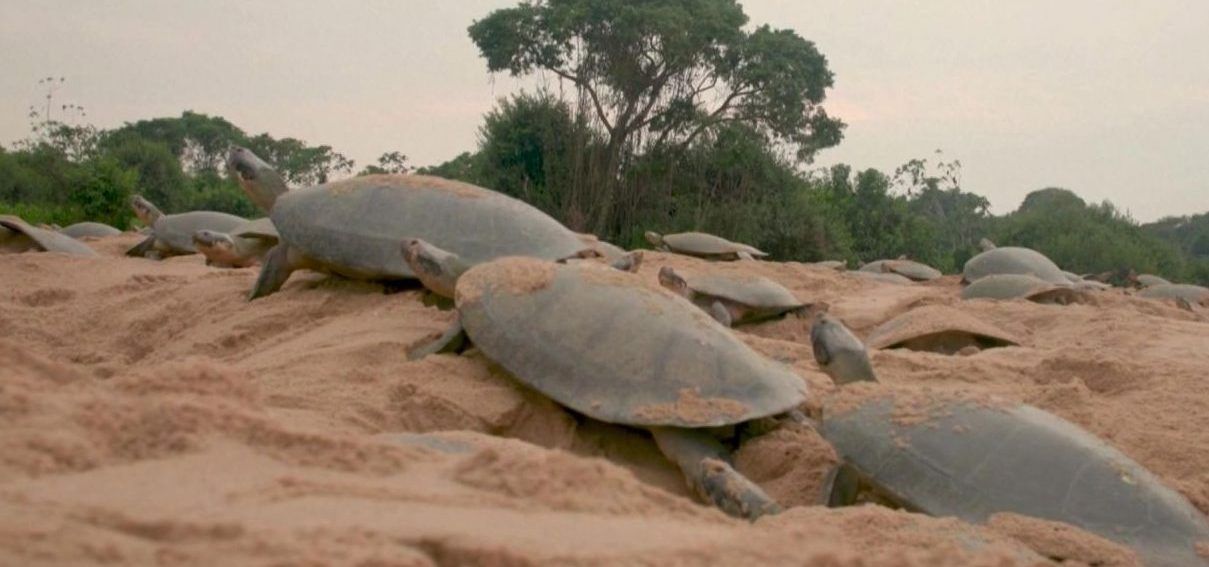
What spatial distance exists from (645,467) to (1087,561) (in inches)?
51.3

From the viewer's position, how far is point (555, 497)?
2.01 meters

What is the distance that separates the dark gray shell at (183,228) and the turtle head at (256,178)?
11.9 feet

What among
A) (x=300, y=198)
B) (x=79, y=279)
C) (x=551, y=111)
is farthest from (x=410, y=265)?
(x=551, y=111)

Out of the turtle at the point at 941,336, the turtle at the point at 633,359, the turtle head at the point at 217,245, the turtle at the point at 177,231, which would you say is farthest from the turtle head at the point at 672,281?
the turtle at the point at 177,231

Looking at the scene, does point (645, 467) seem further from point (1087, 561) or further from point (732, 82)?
point (732, 82)

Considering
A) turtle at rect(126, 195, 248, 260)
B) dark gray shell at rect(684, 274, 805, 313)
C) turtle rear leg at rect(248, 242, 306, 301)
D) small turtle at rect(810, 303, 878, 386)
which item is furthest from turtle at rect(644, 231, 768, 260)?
small turtle at rect(810, 303, 878, 386)

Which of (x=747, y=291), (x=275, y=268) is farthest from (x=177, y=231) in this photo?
(x=747, y=291)

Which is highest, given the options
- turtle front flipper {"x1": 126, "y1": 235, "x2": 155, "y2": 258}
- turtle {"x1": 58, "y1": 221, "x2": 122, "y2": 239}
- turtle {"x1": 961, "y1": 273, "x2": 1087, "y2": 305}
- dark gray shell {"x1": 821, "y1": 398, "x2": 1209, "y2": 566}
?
turtle {"x1": 961, "y1": 273, "x2": 1087, "y2": 305}

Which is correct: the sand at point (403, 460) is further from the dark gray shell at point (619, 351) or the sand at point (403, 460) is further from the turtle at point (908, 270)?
the turtle at point (908, 270)

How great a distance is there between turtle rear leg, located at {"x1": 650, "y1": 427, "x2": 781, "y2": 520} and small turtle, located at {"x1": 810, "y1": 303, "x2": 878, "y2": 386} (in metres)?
0.85

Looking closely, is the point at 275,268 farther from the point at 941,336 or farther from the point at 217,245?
the point at 941,336

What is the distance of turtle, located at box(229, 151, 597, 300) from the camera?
5668mm

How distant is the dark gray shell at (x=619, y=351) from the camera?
143 inches

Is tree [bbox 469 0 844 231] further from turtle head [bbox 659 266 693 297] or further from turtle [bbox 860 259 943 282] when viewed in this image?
turtle head [bbox 659 266 693 297]
